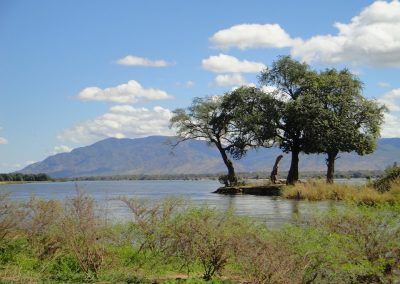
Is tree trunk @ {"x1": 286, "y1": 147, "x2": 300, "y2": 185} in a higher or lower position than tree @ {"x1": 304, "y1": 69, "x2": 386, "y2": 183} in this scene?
lower

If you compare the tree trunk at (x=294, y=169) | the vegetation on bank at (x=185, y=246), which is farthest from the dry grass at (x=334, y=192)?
the vegetation on bank at (x=185, y=246)

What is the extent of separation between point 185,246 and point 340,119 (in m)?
44.8

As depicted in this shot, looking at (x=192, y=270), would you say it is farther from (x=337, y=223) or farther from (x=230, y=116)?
(x=230, y=116)

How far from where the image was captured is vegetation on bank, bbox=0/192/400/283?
1179 centimetres

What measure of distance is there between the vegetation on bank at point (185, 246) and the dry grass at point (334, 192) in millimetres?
18093

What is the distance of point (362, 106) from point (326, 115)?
4409mm

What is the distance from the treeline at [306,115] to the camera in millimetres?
54562

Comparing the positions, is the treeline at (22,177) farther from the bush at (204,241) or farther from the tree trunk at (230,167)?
the bush at (204,241)

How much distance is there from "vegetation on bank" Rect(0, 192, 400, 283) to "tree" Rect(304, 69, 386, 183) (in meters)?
40.2

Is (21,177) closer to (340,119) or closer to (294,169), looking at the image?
(294,169)

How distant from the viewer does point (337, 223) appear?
1273cm

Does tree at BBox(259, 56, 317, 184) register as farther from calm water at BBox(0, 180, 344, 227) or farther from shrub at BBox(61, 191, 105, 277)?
shrub at BBox(61, 191, 105, 277)

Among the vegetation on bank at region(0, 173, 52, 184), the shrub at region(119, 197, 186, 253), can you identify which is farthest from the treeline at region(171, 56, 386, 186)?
the vegetation on bank at region(0, 173, 52, 184)

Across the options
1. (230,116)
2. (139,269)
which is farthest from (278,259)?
(230,116)
